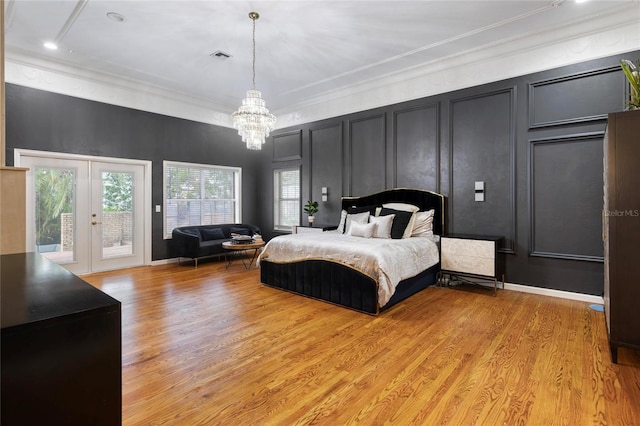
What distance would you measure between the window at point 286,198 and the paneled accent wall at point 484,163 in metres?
3.50

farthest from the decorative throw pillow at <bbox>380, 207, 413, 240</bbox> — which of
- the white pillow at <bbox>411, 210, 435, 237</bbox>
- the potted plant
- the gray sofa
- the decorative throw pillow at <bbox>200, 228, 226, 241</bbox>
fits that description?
the decorative throw pillow at <bbox>200, 228, 226, 241</bbox>

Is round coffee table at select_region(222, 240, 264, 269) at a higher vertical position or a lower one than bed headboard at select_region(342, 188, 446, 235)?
lower

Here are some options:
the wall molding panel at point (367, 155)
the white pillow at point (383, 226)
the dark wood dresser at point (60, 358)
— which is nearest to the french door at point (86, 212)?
the wall molding panel at point (367, 155)

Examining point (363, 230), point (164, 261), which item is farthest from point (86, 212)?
point (363, 230)

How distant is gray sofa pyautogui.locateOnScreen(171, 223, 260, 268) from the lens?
5953 millimetres

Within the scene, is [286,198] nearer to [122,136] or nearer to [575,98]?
[122,136]

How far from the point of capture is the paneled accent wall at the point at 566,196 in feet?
12.6

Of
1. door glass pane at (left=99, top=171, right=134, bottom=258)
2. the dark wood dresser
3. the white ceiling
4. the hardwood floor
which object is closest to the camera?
the dark wood dresser

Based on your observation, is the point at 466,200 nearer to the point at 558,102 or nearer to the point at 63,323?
the point at 558,102

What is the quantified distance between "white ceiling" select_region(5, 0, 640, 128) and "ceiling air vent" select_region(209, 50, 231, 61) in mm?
112

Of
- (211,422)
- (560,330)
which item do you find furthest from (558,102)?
(211,422)

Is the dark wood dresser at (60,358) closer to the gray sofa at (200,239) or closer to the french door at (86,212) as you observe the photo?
the french door at (86,212)

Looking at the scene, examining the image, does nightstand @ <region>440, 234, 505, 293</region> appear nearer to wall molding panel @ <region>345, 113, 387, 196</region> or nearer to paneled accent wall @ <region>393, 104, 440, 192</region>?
paneled accent wall @ <region>393, 104, 440, 192</region>

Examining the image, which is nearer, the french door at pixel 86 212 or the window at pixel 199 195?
the french door at pixel 86 212
